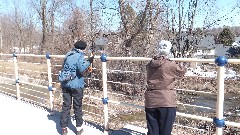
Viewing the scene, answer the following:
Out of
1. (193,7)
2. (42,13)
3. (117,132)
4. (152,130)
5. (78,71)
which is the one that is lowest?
(117,132)

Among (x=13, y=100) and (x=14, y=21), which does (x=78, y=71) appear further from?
(x=14, y=21)

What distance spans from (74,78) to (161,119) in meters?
1.58

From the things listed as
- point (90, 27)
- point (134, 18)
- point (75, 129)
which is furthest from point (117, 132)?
point (90, 27)

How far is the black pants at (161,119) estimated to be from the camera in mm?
3238

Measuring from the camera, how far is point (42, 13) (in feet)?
111

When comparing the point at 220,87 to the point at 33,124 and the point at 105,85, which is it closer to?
the point at 105,85

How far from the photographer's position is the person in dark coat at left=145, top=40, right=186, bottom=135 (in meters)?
3.14

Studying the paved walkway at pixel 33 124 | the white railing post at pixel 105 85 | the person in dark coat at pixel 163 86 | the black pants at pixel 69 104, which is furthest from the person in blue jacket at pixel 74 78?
the person in dark coat at pixel 163 86

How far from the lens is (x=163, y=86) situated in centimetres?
318

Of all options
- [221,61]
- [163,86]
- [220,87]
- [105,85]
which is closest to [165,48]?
[163,86]

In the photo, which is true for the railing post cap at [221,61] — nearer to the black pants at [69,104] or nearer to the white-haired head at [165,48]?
the white-haired head at [165,48]

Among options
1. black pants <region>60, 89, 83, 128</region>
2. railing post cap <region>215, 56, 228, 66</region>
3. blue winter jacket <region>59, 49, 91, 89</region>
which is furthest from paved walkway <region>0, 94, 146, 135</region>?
railing post cap <region>215, 56, 228, 66</region>

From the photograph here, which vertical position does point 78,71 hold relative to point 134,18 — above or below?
below

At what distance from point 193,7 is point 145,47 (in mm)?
6034
